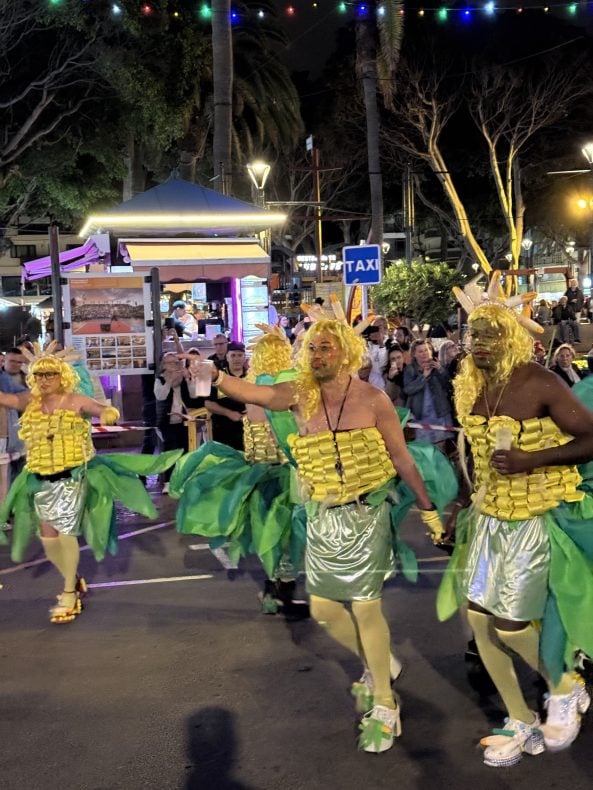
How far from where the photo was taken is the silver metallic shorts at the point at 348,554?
402cm

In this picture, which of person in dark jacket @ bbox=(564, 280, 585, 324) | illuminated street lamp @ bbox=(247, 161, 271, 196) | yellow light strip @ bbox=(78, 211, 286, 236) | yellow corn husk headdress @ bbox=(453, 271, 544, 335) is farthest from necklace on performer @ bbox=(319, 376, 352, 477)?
illuminated street lamp @ bbox=(247, 161, 271, 196)

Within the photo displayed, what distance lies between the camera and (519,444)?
12.3 ft

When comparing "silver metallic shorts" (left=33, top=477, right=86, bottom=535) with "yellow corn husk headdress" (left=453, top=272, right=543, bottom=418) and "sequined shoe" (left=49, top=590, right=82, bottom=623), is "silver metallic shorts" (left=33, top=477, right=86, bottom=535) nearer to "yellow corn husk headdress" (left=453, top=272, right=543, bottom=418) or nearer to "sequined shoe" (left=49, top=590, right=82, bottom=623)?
"sequined shoe" (left=49, top=590, right=82, bottom=623)

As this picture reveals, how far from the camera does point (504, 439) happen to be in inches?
142

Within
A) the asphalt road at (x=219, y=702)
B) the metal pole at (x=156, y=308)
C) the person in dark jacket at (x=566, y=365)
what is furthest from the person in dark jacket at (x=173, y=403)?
the person in dark jacket at (x=566, y=365)

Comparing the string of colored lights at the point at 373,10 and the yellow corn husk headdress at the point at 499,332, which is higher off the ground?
the string of colored lights at the point at 373,10

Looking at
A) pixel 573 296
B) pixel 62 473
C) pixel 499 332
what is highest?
pixel 573 296

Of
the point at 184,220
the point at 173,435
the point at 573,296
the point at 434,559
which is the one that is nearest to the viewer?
the point at 434,559

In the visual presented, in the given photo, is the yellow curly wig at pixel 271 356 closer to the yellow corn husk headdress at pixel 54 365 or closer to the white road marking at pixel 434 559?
the yellow corn husk headdress at pixel 54 365

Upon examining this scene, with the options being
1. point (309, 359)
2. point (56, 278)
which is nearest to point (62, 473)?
point (309, 359)

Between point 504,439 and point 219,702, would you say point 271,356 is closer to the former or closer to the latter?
point 219,702

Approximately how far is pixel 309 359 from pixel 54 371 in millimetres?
2355

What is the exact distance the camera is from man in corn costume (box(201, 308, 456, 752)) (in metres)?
4.03

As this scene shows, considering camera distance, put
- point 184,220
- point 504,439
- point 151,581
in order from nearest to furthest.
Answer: point 504,439
point 151,581
point 184,220
